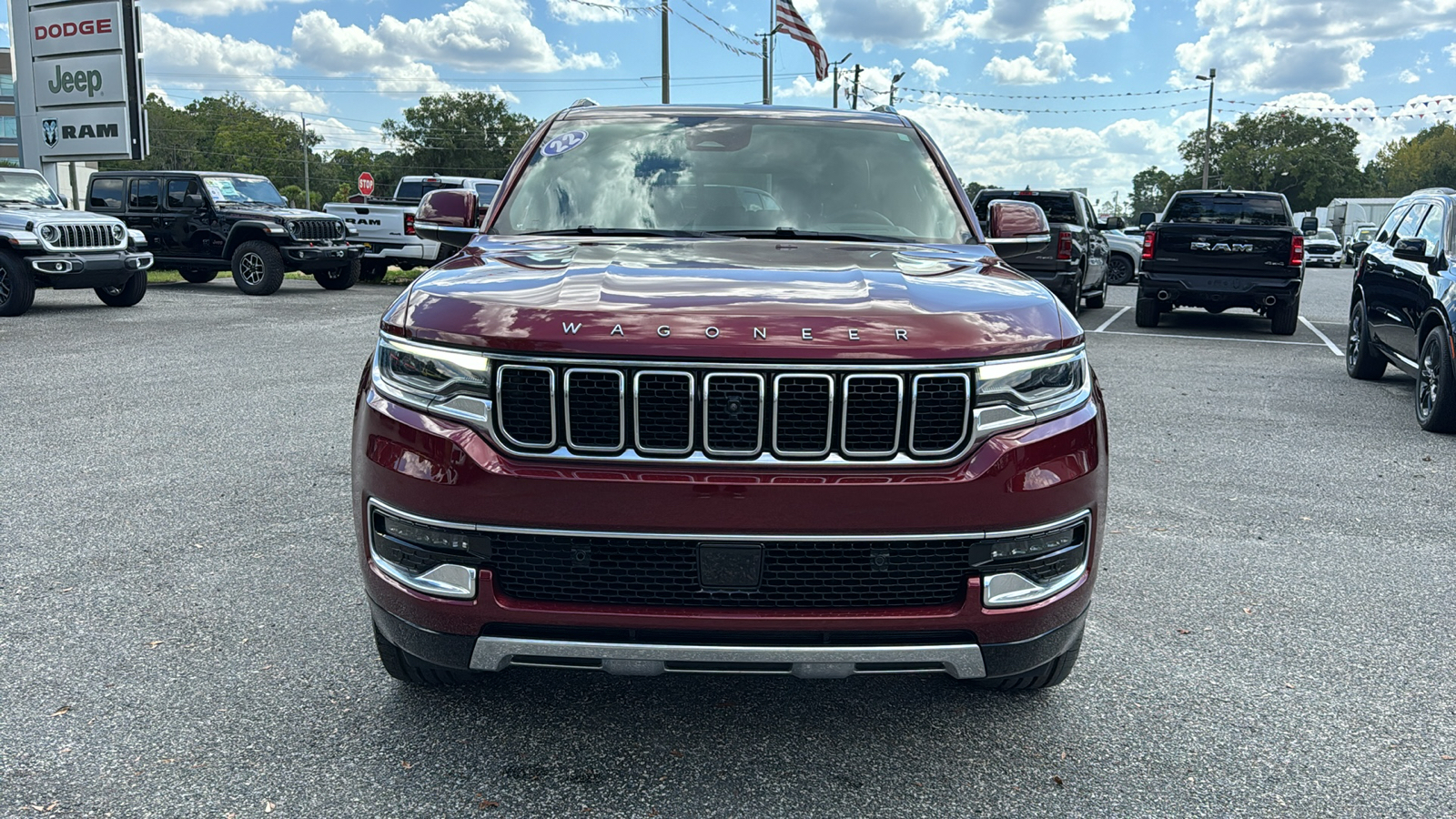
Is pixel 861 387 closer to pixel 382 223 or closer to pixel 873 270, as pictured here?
pixel 873 270

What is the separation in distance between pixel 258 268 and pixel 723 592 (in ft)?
55.4

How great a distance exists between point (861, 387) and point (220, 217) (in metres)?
17.6

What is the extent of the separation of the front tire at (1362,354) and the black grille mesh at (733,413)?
31.8 feet

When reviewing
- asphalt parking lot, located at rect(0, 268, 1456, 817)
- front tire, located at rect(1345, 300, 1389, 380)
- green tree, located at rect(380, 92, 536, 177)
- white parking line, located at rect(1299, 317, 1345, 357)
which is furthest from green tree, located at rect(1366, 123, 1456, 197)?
asphalt parking lot, located at rect(0, 268, 1456, 817)

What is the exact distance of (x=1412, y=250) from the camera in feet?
28.7

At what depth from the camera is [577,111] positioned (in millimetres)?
4648

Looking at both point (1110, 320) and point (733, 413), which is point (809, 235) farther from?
point (1110, 320)

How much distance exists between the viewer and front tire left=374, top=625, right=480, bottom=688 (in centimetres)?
300

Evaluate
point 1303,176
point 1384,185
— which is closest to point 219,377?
point 1303,176

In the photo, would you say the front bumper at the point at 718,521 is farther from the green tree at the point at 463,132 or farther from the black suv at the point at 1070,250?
the green tree at the point at 463,132

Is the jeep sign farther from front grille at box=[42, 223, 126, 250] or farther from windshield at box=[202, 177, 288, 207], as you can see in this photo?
front grille at box=[42, 223, 126, 250]

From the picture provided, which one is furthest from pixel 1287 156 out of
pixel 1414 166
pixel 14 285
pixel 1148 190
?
pixel 14 285

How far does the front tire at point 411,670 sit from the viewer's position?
3.00m

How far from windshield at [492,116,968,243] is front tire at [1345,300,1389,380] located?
26.0 feet
